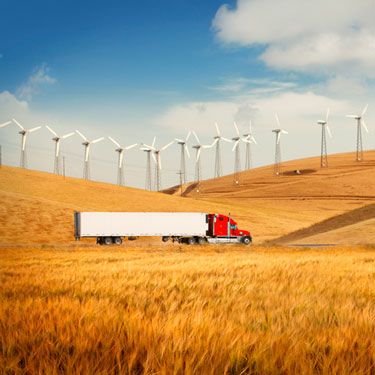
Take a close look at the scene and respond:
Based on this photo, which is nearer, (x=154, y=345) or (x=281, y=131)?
(x=154, y=345)

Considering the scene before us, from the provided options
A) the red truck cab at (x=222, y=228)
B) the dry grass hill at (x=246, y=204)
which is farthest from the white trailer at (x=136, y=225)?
the dry grass hill at (x=246, y=204)

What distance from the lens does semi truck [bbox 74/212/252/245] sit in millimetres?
71312

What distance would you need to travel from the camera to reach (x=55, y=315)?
6.68 m

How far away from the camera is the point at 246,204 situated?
478 feet

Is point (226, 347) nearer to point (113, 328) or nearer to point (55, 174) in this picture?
point (113, 328)

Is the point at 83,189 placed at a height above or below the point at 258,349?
above

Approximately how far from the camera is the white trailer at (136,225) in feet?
234

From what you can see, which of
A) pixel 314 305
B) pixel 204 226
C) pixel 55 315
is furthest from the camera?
pixel 204 226

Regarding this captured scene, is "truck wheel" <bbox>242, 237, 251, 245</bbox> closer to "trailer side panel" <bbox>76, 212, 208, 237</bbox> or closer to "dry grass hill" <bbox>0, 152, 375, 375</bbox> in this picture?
"trailer side panel" <bbox>76, 212, 208, 237</bbox>

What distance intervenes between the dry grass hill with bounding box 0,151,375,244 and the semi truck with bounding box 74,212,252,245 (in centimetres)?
806

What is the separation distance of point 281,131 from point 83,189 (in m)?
71.1

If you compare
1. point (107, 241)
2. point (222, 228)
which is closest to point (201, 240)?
point (222, 228)

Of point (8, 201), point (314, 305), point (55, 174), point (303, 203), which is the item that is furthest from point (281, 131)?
point (314, 305)

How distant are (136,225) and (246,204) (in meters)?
76.3
